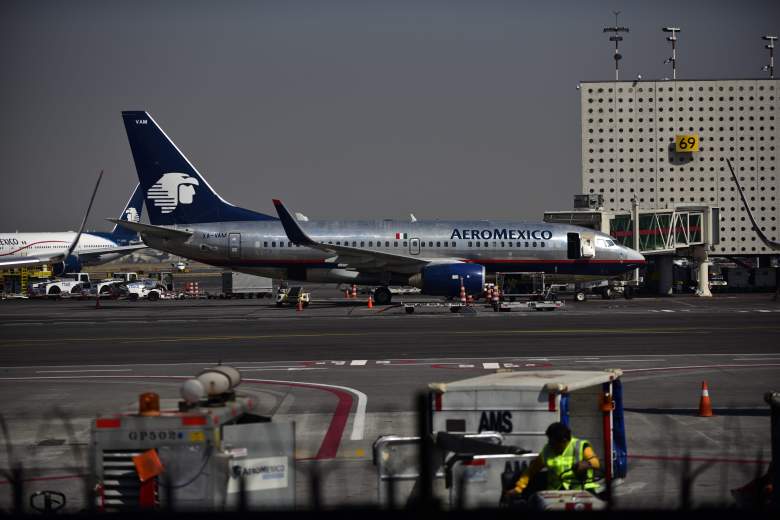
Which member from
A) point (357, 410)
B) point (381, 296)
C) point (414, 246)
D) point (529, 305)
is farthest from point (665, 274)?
point (357, 410)

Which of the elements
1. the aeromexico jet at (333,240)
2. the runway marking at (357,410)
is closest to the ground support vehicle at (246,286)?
the aeromexico jet at (333,240)

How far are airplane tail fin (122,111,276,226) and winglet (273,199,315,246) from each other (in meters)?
5.47

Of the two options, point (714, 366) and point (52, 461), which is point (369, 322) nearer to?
point (714, 366)

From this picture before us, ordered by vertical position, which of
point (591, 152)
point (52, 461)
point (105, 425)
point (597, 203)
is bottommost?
point (52, 461)

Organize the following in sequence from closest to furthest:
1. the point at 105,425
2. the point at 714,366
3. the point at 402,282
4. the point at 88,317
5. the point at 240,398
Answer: the point at 105,425, the point at 240,398, the point at 714,366, the point at 88,317, the point at 402,282

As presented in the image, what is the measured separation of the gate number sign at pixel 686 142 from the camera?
10081 centimetres

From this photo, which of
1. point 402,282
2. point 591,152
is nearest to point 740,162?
point 591,152

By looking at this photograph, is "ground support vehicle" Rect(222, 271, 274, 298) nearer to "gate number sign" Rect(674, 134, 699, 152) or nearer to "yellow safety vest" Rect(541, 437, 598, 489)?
"gate number sign" Rect(674, 134, 699, 152)

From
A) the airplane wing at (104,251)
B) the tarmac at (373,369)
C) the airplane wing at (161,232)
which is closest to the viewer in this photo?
the tarmac at (373,369)

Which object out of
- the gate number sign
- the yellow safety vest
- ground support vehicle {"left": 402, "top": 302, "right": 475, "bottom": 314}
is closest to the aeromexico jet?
ground support vehicle {"left": 402, "top": 302, "right": 475, "bottom": 314}

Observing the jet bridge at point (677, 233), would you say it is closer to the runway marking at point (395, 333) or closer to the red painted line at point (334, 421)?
the runway marking at point (395, 333)

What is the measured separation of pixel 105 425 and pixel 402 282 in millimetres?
44265

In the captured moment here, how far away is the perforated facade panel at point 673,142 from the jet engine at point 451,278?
5608cm

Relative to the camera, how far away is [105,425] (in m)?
8.35
